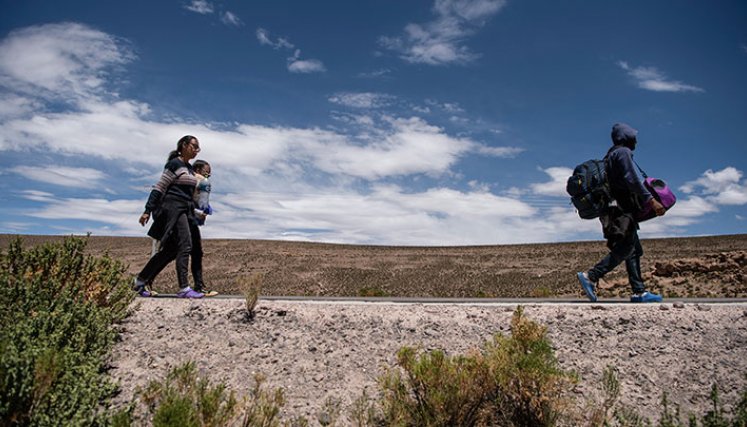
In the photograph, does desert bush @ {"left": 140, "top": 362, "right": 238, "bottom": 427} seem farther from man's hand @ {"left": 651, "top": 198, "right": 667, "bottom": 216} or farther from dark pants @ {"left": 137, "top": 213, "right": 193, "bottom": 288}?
man's hand @ {"left": 651, "top": 198, "right": 667, "bottom": 216}

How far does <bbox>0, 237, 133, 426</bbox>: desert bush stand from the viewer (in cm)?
354

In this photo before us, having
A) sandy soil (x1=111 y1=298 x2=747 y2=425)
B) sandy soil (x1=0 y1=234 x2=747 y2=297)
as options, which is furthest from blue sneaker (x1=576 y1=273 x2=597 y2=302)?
sandy soil (x1=0 y1=234 x2=747 y2=297)

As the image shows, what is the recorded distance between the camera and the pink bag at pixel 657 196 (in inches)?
274

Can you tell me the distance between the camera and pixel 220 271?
31.8 m

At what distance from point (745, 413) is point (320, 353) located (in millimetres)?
3778

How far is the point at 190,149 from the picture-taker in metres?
7.34

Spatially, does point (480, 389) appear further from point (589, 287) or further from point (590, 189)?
point (590, 189)

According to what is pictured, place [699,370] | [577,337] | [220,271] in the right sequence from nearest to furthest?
1. [699,370]
2. [577,337]
3. [220,271]

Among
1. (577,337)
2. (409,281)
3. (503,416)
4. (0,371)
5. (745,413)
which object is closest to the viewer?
(0,371)

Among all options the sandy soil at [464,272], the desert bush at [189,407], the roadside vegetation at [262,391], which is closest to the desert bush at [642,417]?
the roadside vegetation at [262,391]

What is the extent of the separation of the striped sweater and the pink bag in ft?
21.3

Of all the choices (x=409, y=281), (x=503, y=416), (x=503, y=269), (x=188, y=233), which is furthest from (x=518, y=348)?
(x=503, y=269)

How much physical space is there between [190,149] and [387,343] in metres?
4.18

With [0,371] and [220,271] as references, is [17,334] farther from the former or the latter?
[220,271]
